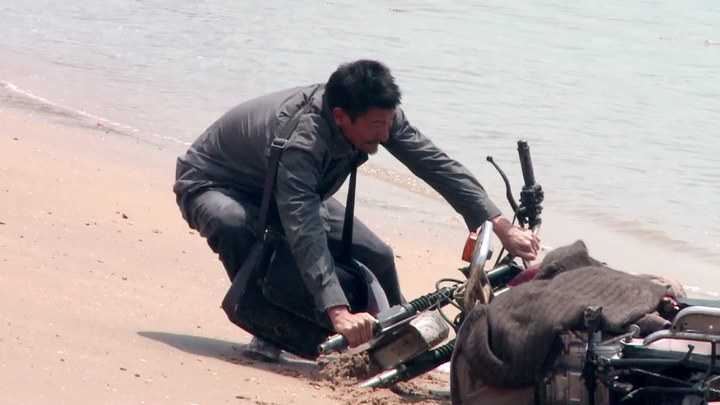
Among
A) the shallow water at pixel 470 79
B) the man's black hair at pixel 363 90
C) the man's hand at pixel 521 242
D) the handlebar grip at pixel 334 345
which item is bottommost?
the shallow water at pixel 470 79

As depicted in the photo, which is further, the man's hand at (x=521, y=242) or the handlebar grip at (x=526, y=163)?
the man's hand at (x=521, y=242)

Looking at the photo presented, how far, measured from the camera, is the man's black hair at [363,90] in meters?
4.50

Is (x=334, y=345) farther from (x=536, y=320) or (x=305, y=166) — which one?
(x=536, y=320)

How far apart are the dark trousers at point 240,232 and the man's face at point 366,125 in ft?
1.77

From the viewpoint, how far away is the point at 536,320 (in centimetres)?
334

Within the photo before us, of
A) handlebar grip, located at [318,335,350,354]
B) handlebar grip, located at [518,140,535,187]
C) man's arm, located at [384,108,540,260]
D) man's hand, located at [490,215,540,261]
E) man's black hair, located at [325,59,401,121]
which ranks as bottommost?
handlebar grip, located at [318,335,350,354]

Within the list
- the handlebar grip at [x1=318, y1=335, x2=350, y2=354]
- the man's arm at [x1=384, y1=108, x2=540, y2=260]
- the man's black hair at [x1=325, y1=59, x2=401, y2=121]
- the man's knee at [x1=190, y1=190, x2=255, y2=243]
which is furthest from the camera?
the man's arm at [x1=384, y1=108, x2=540, y2=260]

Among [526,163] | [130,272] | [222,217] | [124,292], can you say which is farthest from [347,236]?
[130,272]

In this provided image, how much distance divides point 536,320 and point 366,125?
141cm

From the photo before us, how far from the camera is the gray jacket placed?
4430 millimetres

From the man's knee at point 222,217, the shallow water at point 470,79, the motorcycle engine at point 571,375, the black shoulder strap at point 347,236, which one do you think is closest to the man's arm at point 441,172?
the black shoulder strap at point 347,236

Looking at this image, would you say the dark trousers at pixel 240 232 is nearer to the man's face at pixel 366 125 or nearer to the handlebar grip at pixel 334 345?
the man's face at pixel 366 125

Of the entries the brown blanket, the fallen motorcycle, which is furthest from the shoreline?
the brown blanket

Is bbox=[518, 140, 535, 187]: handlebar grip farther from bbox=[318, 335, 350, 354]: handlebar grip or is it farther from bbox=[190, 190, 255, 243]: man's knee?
bbox=[190, 190, 255, 243]: man's knee
